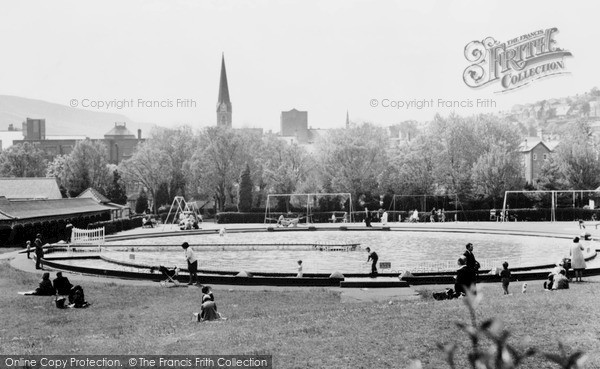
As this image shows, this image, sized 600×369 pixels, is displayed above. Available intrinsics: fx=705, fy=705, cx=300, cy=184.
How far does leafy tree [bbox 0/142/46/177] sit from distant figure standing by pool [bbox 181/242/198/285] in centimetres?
8929

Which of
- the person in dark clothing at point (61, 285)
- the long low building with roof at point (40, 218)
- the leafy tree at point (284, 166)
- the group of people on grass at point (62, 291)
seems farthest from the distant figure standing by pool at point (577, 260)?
the leafy tree at point (284, 166)

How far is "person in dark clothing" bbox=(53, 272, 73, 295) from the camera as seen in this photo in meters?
23.1

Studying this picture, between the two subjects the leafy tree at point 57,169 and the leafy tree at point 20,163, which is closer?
the leafy tree at point 57,169

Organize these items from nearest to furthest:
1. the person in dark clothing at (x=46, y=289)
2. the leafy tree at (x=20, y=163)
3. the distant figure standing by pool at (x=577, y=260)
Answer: the person in dark clothing at (x=46, y=289), the distant figure standing by pool at (x=577, y=260), the leafy tree at (x=20, y=163)

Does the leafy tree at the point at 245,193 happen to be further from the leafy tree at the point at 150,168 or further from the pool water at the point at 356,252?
the pool water at the point at 356,252

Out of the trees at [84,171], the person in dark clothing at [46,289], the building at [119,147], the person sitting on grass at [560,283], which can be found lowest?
the person in dark clothing at [46,289]

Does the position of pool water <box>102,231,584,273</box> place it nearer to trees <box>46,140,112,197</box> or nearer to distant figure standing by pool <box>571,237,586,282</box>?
distant figure standing by pool <box>571,237,586,282</box>

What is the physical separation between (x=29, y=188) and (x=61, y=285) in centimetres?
5432

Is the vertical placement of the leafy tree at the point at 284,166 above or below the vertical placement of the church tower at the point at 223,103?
below

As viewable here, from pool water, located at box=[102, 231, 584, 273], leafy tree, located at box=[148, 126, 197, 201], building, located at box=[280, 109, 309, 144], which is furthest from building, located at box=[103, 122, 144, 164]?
pool water, located at box=[102, 231, 584, 273]

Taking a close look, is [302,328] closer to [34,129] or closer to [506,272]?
[506,272]

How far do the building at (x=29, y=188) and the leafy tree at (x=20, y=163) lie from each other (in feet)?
118

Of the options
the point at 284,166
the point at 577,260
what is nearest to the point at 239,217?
the point at 284,166

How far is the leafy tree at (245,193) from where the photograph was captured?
260 feet
